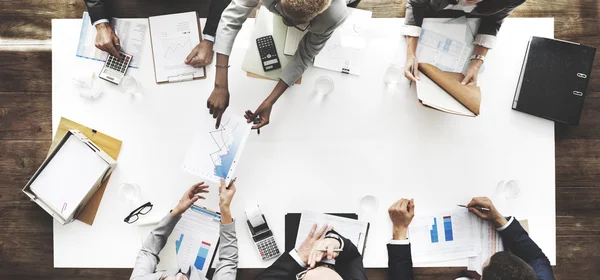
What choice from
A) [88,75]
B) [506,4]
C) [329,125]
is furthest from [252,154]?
[506,4]

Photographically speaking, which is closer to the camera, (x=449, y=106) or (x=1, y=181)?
(x=449, y=106)

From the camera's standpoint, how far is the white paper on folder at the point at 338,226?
1.90 m

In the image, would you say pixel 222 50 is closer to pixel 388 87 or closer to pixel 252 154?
pixel 252 154

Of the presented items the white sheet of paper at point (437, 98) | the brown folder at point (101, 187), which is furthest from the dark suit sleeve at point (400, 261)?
the brown folder at point (101, 187)

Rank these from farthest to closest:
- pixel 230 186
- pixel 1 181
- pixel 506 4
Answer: pixel 1 181 < pixel 230 186 < pixel 506 4

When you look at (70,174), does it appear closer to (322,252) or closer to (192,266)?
(192,266)

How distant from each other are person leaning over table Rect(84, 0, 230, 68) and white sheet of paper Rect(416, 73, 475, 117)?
94 centimetres

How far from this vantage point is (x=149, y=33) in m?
1.94

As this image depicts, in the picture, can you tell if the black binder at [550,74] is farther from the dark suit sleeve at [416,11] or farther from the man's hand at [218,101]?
the man's hand at [218,101]

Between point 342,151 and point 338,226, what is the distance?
0.34 meters

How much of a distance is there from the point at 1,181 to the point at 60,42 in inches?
29.6

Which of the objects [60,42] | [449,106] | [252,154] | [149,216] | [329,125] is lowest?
[149,216]

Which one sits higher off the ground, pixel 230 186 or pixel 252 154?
pixel 252 154

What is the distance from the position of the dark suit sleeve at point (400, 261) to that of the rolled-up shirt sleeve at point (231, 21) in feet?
3.62
